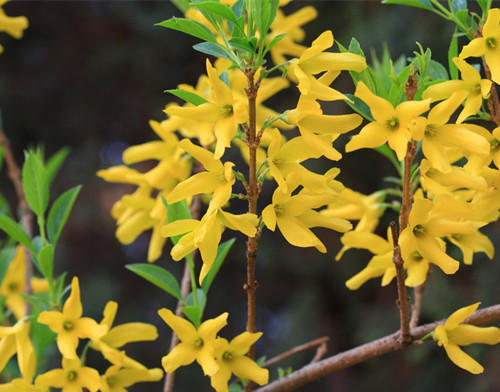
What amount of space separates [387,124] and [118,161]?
3149mm

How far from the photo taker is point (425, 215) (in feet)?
2.12

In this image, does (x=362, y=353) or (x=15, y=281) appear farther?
(x=15, y=281)

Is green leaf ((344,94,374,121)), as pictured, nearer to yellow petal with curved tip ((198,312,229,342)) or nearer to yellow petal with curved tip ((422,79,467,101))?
yellow petal with curved tip ((422,79,467,101))

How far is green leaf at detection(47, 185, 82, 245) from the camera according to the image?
881 mm

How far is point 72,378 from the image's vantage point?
2.49 ft

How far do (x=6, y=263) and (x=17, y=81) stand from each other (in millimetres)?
3341

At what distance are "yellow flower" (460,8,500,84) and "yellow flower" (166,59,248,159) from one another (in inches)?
9.9

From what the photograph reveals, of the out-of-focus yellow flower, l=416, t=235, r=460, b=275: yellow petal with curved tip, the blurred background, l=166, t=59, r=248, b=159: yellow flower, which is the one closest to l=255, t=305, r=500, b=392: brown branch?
l=416, t=235, r=460, b=275: yellow petal with curved tip

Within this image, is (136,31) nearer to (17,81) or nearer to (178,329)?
(17,81)

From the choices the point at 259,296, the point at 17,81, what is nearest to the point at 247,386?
the point at 259,296

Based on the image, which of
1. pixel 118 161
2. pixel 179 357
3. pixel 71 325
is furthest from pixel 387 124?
pixel 118 161

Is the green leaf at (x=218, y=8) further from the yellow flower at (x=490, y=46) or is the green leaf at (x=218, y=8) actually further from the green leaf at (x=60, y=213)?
the green leaf at (x=60, y=213)

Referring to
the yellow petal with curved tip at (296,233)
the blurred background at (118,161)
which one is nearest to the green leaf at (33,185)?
the yellow petal with curved tip at (296,233)

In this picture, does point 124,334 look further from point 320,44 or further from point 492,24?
point 492,24
